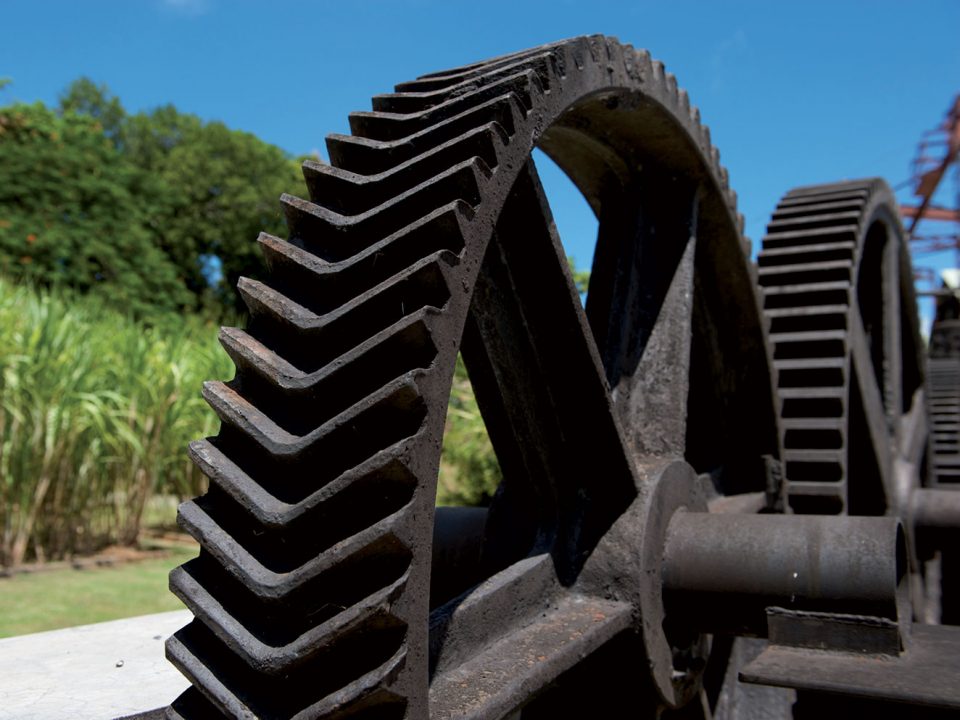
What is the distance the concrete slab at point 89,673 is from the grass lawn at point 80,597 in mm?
1711

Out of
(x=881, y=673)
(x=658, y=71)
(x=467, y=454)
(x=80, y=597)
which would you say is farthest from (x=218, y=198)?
(x=881, y=673)

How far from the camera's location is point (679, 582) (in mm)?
2186

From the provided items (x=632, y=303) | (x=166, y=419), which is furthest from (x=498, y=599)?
(x=166, y=419)

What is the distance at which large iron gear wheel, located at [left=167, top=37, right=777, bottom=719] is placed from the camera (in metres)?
1.31

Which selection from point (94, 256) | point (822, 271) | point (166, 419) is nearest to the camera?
point (822, 271)

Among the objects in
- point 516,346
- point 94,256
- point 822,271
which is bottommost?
point 516,346

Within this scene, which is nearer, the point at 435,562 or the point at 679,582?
the point at 679,582

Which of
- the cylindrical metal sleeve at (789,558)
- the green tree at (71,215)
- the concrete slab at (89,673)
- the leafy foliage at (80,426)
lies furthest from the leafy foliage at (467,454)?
the green tree at (71,215)

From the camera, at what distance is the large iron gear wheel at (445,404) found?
1309 millimetres

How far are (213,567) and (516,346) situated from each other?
3.07 feet

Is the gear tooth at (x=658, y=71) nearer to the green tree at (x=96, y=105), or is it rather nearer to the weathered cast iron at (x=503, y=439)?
the weathered cast iron at (x=503, y=439)

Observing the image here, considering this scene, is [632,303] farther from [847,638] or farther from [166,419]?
[166,419]

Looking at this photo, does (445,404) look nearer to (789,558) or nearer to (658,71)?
(789,558)

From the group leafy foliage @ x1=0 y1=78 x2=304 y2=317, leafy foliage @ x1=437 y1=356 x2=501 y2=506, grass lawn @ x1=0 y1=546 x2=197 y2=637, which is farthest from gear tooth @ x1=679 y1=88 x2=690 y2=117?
leafy foliage @ x1=0 y1=78 x2=304 y2=317
